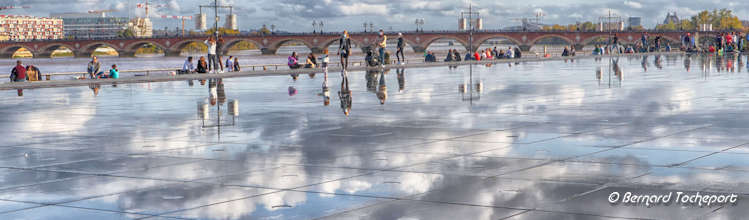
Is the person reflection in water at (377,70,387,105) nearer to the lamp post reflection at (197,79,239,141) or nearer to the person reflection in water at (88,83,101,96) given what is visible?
the lamp post reflection at (197,79,239,141)

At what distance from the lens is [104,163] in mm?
10609

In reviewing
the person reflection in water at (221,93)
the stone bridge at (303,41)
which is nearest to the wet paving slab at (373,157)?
the person reflection in water at (221,93)

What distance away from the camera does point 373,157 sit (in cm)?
1089

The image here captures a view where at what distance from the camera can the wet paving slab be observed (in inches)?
306

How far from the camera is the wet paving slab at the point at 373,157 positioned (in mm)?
7781

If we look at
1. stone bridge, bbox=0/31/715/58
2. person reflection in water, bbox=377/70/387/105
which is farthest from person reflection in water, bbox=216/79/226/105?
stone bridge, bbox=0/31/715/58

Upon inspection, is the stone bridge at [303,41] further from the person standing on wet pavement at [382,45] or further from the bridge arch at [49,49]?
the person standing on wet pavement at [382,45]

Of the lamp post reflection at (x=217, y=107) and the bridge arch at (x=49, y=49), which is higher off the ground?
the bridge arch at (x=49, y=49)

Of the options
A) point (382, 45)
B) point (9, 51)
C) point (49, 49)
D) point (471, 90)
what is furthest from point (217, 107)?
point (49, 49)

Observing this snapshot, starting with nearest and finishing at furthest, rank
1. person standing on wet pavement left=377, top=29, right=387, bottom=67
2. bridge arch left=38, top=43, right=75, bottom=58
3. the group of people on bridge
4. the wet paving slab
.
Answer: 1. the wet paving slab
2. the group of people on bridge
3. person standing on wet pavement left=377, top=29, right=387, bottom=67
4. bridge arch left=38, top=43, right=75, bottom=58

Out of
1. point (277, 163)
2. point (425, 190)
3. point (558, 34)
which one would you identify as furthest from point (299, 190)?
point (558, 34)

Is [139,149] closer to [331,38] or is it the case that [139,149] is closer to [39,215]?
[39,215]

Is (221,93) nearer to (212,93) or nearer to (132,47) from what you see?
(212,93)

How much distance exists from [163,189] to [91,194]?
2.15ft
